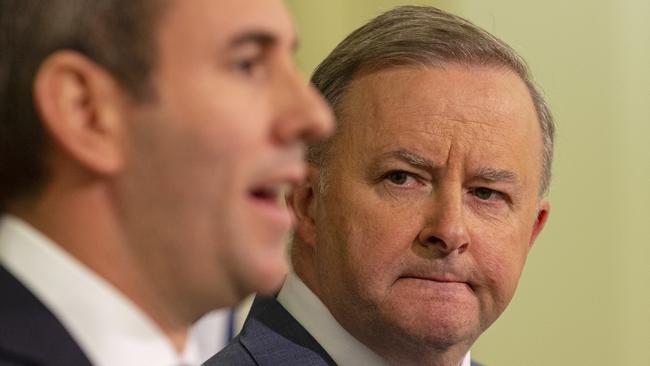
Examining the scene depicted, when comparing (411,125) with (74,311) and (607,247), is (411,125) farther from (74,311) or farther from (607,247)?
(607,247)

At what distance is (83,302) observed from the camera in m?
1.28

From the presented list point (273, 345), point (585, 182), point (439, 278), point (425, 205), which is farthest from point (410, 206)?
point (585, 182)

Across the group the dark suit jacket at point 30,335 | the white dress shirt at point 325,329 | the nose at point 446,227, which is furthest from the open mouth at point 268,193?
the white dress shirt at point 325,329

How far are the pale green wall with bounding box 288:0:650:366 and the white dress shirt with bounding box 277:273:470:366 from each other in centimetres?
186

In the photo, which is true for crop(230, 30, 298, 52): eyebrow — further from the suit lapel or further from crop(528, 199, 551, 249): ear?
crop(528, 199, 551, 249): ear

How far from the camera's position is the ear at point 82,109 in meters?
1.27

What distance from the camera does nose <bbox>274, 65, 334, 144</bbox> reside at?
1.30m

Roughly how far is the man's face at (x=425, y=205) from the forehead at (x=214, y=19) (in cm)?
94

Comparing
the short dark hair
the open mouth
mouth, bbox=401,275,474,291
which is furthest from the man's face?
the short dark hair

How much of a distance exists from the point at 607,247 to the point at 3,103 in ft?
10.3

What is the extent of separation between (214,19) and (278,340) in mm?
1099

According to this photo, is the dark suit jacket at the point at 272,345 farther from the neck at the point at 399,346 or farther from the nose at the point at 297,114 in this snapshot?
the nose at the point at 297,114

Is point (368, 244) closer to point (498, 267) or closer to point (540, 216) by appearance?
point (498, 267)

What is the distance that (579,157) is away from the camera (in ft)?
13.8
